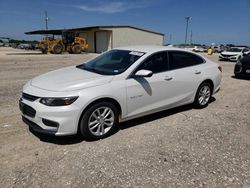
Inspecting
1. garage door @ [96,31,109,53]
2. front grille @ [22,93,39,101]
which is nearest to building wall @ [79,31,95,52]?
garage door @ [96,31,109,53]

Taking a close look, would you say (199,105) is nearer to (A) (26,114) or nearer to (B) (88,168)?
(B) (88,168)

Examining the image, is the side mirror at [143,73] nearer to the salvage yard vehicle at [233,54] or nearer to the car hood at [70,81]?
the car hood at [70,81]

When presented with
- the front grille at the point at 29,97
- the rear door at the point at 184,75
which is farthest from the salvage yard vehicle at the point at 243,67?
the front grille at the point at 29,97

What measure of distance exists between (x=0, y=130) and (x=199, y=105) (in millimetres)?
4317

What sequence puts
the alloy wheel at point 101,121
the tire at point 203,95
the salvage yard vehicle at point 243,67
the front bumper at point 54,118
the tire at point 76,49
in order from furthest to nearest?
1. the tire at point 76,49
2. the salvage yard vehicle at point 243,67
3. the tire at point 203,95
4. the alloy wheel at point 101,121
5. the front bumper at point 54,118

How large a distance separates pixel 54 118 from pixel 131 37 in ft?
109

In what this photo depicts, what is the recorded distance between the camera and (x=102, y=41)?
35.3 m

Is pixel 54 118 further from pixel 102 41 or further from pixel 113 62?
pixel 102 41

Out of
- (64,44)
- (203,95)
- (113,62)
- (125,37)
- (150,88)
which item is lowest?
(203,95)

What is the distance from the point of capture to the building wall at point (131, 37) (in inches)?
1342

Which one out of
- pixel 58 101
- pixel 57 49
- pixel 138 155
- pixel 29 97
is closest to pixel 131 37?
pixel 57 49

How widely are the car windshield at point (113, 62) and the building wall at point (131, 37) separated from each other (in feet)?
97.4

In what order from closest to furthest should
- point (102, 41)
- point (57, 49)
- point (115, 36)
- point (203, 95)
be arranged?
1. point (203, 95)
2. point (57, 49)
3. point (115, 36)
4. point (102, 41)

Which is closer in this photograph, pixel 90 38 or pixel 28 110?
pixel 28 110
